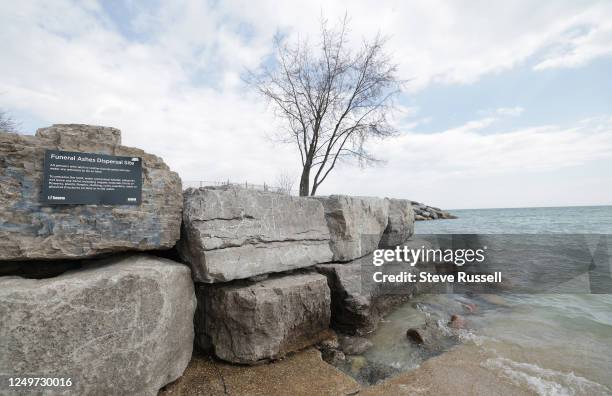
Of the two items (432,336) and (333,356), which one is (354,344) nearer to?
(333,356)

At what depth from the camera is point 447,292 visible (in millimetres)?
5477

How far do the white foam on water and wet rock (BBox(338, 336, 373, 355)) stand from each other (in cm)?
113

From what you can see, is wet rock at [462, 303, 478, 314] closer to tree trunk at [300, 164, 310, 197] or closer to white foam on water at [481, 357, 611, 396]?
white foam on water at [481, 357, 611, 396]

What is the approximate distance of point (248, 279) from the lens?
9.27 feet

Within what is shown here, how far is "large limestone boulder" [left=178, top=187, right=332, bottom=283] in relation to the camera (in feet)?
8.31

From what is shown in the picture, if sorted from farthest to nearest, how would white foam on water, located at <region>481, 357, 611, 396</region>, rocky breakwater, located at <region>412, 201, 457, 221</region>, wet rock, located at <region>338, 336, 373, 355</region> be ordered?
rocky breakwater, located at <region>412, 201, 457, 221</region>, wet rock, located at <region>338, 336, 373, 355</region>, white foam on water, located at <region>481, 357, 611, 396</region>

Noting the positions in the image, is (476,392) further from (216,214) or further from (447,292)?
(447,292)

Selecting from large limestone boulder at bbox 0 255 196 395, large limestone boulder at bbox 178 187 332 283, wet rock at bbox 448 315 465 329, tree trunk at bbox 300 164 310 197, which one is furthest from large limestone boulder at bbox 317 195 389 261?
tree trunk at bbox 300 164 310 197

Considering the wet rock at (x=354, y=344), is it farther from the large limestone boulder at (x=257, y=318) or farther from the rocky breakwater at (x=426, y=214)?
the rocky breakwater at (x=426, y=214)

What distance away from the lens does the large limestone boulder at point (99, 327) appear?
1679 millimetres

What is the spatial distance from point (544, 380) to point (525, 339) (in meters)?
1.06

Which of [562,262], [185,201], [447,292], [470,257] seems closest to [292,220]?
[185,201]

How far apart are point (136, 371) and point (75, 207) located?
4.07 ft

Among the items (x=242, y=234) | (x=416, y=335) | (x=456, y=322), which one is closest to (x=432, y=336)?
(x=416, y=335)
